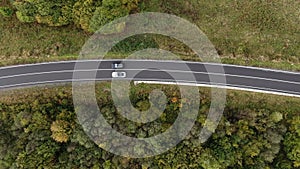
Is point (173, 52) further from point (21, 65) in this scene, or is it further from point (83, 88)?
point (21, 65)

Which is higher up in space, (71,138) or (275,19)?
(275,19)

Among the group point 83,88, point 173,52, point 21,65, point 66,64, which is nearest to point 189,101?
point 173,52

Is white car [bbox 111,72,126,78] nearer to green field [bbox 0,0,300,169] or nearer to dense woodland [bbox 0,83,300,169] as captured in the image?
green field [bbox 0,0,300,169]

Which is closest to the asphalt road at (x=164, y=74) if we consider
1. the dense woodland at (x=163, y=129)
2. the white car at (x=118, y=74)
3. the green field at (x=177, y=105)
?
the white car at (x=118, y=74)

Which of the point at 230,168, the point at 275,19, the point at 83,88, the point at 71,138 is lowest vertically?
the point at 71,138

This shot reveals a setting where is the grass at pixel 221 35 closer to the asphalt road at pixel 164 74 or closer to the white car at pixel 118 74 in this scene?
the asphalt road at pixel 164 74
